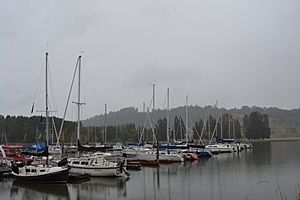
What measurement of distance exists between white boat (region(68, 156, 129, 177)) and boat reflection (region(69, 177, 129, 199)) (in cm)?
69

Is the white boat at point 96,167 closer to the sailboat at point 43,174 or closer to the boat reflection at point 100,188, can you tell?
the boat reflection at point 100,188

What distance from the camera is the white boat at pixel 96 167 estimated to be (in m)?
36.3

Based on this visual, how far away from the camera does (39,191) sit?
30.2 m

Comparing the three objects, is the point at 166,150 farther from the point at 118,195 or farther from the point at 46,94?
the point at 118,195

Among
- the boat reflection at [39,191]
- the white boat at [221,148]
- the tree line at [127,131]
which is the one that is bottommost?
the boat reflection at [39,191]

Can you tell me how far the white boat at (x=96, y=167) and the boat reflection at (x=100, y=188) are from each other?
69cm

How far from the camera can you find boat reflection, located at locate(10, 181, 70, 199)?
28191 millimetres

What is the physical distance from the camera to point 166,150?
58.0 meters

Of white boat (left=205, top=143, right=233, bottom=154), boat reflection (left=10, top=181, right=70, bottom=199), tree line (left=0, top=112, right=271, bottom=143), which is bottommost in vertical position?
boat reflection (left=10, top=181, right=70, bottom=199)

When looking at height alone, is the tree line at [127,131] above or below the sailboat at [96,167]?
above

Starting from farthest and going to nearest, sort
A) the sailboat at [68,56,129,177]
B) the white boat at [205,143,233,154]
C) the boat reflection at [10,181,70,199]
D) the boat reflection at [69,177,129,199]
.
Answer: the white boat at [205,143,233,154] → the sailboat at [68,56,129,177] → the boat reflection at [10,181,70,199] → the boat reflection at [69,177,129,199]

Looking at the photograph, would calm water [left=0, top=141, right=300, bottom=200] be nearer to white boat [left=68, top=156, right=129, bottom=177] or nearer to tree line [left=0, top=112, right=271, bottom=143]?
white boat [left=68, top=156, right=129, bottom=177]

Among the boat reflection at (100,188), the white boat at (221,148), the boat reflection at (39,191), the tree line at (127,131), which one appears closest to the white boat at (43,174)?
the boat reflection at (39,191)

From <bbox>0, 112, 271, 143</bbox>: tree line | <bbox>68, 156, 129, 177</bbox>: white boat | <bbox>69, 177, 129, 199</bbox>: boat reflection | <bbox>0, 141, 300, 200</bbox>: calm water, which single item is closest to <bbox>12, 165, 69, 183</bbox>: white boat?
<bbox>0, 141, 300, 200</bbox>: calm water
